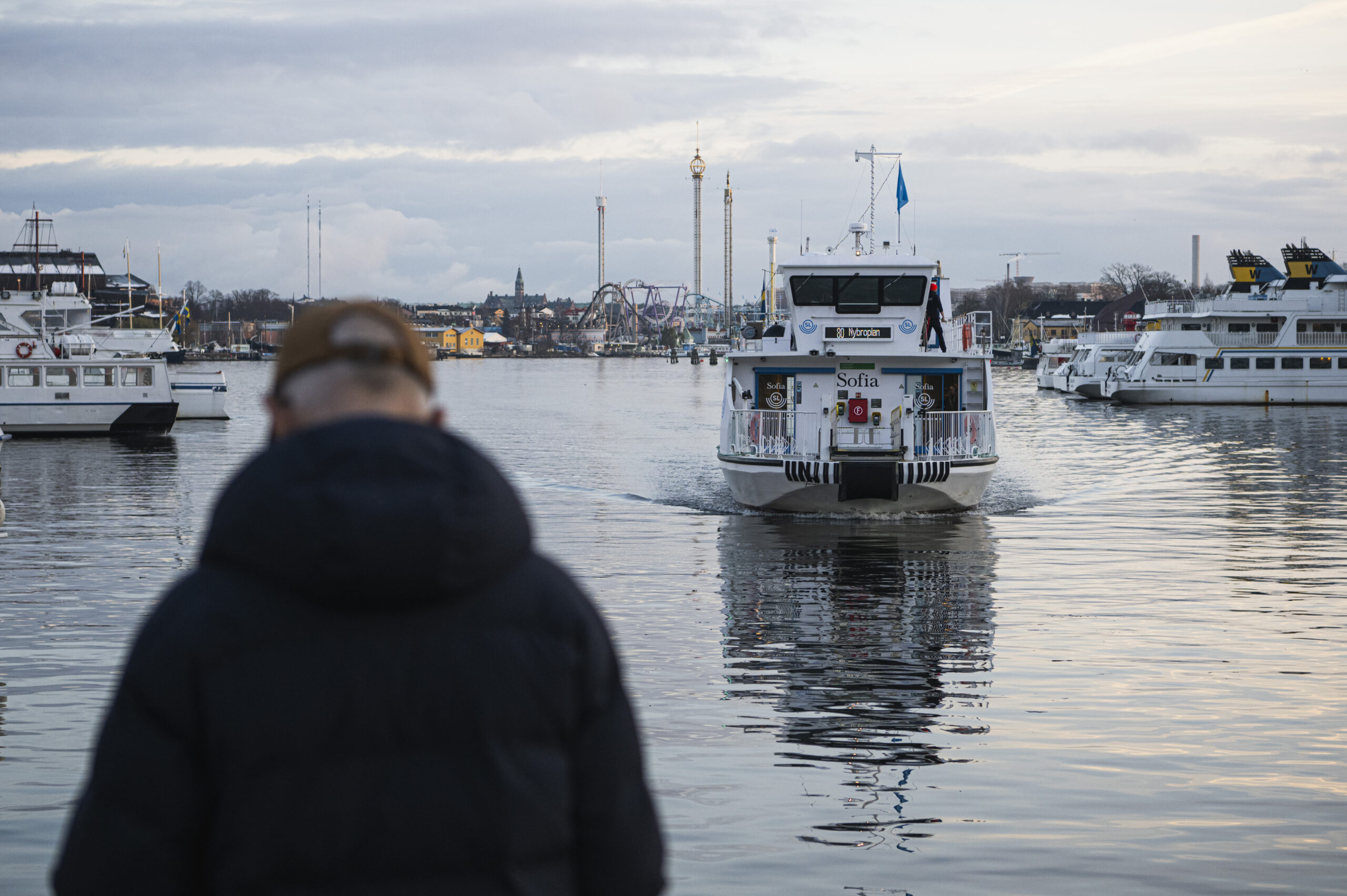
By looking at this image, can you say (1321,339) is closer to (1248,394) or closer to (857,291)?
(1248,394)

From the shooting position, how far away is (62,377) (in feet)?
155

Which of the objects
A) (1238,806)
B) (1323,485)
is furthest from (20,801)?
(1323,485)

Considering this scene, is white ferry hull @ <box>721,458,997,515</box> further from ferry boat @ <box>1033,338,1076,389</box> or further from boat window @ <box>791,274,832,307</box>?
ferry boat @ <box>1033,338,1076,389</box>

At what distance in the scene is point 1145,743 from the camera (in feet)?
32.6

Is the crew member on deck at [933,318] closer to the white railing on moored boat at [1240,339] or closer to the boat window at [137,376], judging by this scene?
the boat window at [137,376]

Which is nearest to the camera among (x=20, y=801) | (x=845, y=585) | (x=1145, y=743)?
(x=20, y=801)

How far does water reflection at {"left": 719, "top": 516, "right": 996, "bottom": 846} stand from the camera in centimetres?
955

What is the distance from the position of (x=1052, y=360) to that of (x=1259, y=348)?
36.0 metres

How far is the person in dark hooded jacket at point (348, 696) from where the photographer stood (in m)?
2.19

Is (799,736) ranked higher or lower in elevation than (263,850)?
lower

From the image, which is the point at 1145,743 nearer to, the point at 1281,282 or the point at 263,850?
the point at 263,850

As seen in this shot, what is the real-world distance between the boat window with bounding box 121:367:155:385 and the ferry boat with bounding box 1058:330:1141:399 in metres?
54.4

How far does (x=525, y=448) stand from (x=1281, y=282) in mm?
51761

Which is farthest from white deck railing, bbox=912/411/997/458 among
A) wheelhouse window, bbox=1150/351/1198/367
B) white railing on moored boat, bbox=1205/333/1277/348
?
white railing on moored boat, bbox=1205/333/1277/348
